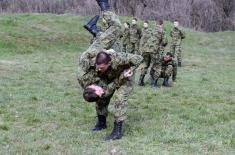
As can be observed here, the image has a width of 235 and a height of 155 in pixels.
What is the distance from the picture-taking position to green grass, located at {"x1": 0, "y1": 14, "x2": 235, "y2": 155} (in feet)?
23.7

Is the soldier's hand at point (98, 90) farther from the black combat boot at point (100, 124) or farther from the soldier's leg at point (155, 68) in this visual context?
the soldier's leg at point (155, 68)

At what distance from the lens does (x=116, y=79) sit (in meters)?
7.59

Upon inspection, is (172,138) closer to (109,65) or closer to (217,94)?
(109,65)

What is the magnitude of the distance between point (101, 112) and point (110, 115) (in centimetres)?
115

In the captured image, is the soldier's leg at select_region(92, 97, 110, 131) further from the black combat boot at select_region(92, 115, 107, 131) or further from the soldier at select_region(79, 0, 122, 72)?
the soldier at select_region(79, 0, 122, 72)

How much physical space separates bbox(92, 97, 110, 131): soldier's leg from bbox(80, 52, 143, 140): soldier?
223 millimetres

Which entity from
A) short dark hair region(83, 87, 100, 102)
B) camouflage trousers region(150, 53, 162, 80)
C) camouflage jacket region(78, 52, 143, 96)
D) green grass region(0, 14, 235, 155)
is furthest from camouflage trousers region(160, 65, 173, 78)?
short dark hair region(83, 87, 100, 102)

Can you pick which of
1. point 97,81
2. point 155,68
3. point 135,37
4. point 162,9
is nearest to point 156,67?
point 155,68

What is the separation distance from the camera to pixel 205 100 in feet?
37.7

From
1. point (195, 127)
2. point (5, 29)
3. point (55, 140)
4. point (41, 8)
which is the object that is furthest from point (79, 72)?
point (41, 8)

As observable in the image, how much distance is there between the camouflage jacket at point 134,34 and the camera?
20141mm

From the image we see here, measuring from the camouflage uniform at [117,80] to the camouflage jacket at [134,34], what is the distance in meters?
12.5

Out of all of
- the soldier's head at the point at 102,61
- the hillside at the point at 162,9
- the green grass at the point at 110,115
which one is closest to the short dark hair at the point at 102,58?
the soldier's head at the point at 102,61

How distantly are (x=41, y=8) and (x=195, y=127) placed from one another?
101 feet
